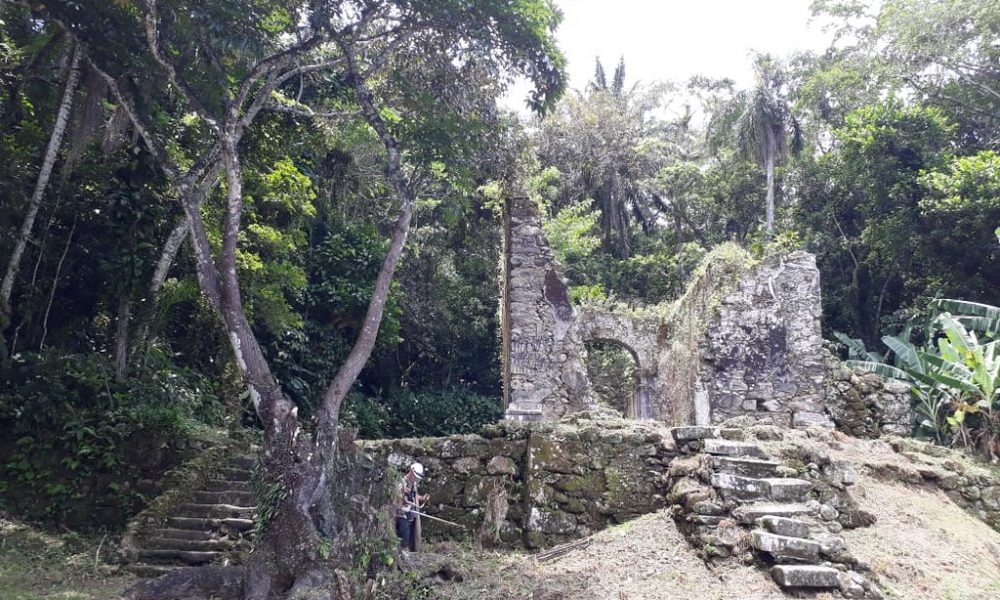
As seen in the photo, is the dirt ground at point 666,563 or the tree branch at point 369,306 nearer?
the dirt ground at point 666,563

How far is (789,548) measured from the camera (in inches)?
209

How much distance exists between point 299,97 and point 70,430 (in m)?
4.85

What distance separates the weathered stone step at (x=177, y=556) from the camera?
762cm

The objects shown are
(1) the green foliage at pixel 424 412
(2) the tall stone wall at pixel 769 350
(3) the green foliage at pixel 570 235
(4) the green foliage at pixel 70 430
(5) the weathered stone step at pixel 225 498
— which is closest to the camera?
(4) the green foliage at pixel 70 430

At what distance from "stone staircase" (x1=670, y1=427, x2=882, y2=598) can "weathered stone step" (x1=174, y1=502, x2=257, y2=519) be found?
5.00 metres

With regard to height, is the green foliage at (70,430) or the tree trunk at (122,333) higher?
the tree trunk at (122,333)

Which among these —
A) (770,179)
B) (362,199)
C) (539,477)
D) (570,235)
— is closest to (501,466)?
(539,477)

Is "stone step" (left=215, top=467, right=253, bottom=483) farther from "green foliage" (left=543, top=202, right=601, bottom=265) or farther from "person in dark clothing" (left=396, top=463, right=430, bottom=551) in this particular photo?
"green foliage" (left=543, top=202, right=601, bottom=265)

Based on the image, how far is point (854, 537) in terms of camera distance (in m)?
6.25

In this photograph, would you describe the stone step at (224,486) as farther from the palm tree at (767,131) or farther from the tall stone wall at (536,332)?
the palm tree at (767,131)

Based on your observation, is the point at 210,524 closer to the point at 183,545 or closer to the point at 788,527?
the point at 183,545

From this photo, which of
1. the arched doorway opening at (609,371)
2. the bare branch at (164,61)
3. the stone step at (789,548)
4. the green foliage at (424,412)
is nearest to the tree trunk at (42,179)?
the bare branch at (164,61)

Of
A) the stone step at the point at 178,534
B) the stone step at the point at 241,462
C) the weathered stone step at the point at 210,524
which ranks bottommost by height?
the stone step at the point at 178,534

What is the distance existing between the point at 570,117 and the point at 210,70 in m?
19.1
